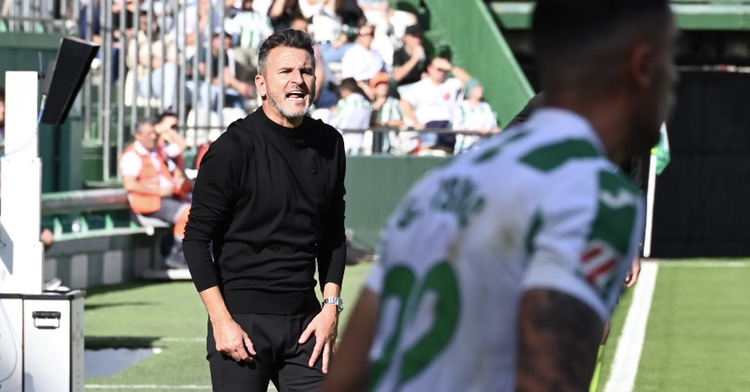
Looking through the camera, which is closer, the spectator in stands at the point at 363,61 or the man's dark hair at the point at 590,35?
the man's dark hair at the point at 590,35

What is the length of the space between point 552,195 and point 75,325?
631 centimetres

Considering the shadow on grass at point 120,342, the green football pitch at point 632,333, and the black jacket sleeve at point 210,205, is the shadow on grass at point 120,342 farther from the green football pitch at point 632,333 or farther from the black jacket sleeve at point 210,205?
the black jacket sleeve at point 210,205

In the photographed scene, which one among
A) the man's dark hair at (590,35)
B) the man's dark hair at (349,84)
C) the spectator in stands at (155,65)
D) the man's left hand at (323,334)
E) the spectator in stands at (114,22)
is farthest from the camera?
the man's dark hair at (349,84)

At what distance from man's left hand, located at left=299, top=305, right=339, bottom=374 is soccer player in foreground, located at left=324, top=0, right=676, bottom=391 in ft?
9.88

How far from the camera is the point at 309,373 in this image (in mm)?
5367

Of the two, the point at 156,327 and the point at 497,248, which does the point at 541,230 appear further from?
the point at 156,327

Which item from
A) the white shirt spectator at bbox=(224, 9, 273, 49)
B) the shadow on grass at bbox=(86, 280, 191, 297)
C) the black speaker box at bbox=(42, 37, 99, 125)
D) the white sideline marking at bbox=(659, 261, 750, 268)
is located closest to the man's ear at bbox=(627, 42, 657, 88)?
the black speaker box at bbox=(42, 37, 99, 125)

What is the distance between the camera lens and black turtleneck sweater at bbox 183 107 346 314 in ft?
17.3

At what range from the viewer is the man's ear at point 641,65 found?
224 centimetres

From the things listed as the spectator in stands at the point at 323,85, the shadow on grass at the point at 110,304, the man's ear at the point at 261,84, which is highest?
the man's ear at the point at 261,84

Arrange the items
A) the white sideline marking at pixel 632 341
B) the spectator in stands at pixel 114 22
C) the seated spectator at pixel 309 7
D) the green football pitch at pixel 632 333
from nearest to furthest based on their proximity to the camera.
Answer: the white sideline marking at pixel 632 341
the green football pitch at pixel 632 333
the spectator in stands at pixel 114 22
the seated spectator at pixel 309 7

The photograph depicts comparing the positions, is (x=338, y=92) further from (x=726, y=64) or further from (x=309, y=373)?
(x=309, y=373)

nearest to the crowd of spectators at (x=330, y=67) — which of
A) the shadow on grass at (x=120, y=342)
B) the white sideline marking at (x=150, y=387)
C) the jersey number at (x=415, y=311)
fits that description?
the shadow on grass at (x=120, y=342)

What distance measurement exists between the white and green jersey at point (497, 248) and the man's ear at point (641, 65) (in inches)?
3.8
